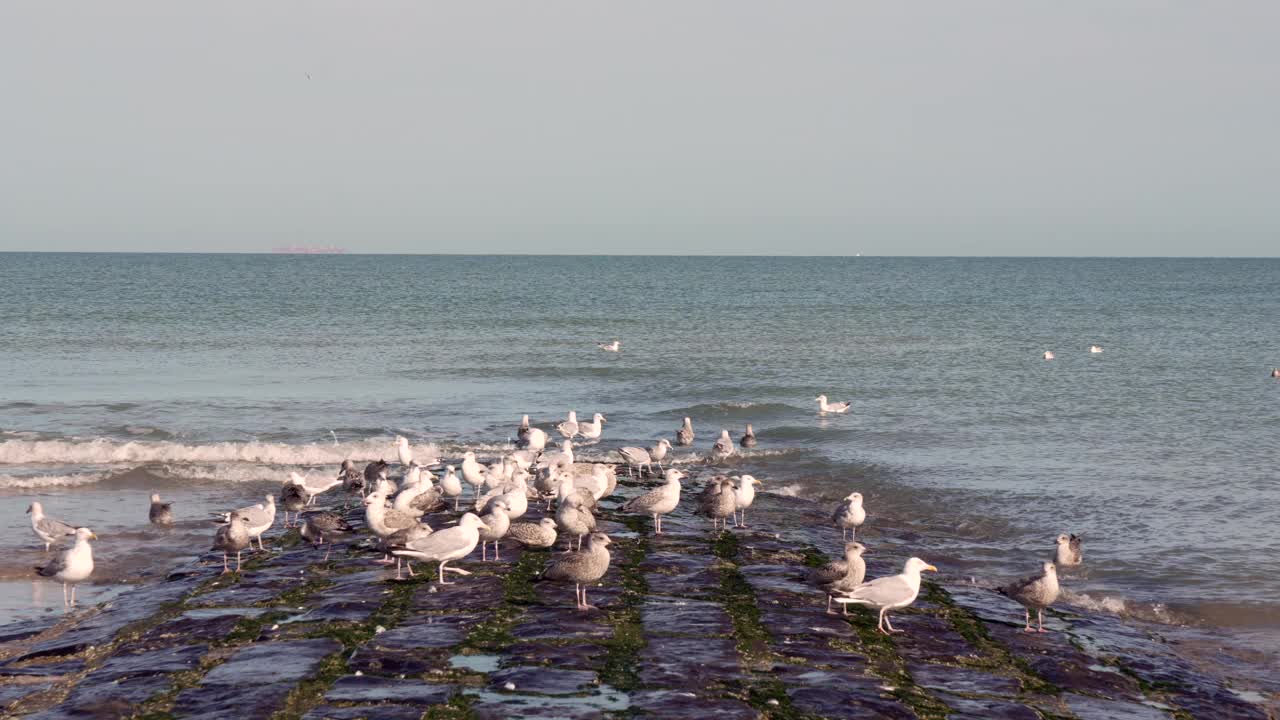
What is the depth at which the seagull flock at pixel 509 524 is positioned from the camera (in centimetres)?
1291

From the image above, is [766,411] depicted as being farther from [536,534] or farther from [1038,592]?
[1038,592]

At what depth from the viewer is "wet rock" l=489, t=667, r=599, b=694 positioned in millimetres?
9891

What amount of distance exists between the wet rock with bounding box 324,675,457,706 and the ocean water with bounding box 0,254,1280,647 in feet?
18.8

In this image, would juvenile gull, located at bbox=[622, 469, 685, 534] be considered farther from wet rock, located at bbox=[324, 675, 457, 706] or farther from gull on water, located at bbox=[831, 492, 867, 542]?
wet rock, located at bbox=[324, 675, 457, 706]

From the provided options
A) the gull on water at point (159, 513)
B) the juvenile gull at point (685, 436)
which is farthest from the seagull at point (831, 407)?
the gull on water at point (159, 513)

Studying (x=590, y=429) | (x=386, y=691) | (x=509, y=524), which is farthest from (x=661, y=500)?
(x=590, y=429)

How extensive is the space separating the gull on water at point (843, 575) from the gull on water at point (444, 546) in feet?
13.3

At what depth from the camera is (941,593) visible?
46.1 ft

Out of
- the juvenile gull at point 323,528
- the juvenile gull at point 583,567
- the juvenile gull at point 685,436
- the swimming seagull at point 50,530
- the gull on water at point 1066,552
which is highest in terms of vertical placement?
the juvenile gull at point 583,567

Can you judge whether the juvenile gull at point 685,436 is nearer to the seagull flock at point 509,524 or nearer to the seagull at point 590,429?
the seagull at point 590,429

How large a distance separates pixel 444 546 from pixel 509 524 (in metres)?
1.85

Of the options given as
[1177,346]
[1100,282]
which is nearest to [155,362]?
[1177,346]

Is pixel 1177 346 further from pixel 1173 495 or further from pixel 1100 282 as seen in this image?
pixel 1100 282

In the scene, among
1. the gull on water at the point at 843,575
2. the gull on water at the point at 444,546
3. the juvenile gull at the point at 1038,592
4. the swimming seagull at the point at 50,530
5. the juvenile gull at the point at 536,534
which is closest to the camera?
the gull on water at the point at 843,575
